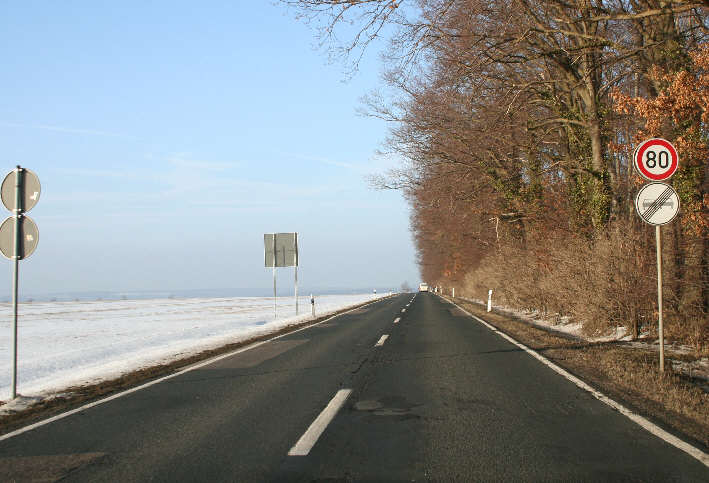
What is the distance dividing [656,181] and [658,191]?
377 mm

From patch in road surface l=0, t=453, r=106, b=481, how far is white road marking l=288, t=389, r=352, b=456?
5.71ft

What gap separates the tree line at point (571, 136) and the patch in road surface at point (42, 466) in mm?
6979

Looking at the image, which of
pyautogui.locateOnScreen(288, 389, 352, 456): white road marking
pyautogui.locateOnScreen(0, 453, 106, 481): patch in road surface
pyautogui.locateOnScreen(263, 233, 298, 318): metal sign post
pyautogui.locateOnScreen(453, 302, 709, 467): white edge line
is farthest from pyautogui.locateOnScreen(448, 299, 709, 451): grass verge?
pyautogui.locateOnScreen(263, 233, 298, 318): metal sign post

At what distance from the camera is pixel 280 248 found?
2634cm

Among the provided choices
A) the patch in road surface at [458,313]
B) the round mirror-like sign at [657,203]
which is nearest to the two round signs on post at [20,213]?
the round mirror-like sign at [657,203]

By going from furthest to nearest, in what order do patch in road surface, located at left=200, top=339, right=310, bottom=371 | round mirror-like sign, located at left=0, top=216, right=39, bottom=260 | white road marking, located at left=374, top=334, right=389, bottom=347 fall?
1. white road marking, located at left=374, top=334, right=389, bottom=347
2. patch in road surface, located at left=200, top=339, right=310, bottom=371
3. round mirror-like sign, located at left=0, top=216, right=39, bottom=260

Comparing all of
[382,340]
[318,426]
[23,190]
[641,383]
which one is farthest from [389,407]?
[382,340]

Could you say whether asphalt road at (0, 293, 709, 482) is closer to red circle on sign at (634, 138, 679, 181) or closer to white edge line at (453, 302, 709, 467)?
white edge line at (453, 302, 709, 467)

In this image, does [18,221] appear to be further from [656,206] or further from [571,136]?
[571,136]

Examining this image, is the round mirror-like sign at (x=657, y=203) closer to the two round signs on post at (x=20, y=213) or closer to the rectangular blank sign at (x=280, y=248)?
the two round signs on post at (x=20, y=213)

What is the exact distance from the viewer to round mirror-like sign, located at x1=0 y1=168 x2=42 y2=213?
767 cm

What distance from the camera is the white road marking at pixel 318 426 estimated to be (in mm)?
4688

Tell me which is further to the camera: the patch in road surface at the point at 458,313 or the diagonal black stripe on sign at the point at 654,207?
the patch in road surface at the point at 458,313

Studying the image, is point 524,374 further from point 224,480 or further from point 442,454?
point 224,480
